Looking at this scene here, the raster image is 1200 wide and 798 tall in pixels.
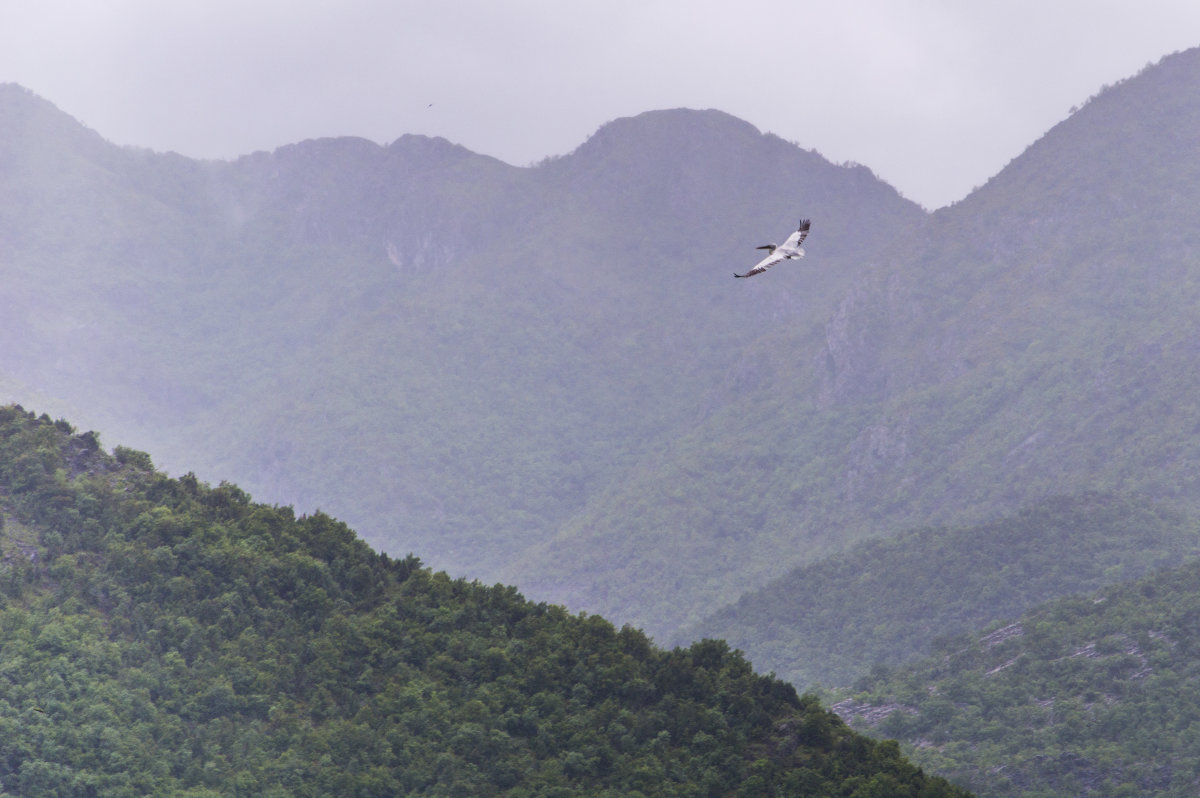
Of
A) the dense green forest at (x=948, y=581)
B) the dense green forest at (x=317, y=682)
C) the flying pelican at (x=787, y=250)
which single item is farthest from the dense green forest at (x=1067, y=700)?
the flying pelican at (x=787, y=250)

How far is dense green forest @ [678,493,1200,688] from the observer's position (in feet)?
489

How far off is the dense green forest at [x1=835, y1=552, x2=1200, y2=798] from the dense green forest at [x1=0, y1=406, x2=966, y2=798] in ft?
121

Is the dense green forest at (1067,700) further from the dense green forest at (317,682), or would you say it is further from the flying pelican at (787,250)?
the flying pelican at (787,250)

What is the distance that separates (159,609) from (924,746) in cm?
5942

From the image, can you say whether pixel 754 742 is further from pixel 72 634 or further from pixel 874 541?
pixel 874 541

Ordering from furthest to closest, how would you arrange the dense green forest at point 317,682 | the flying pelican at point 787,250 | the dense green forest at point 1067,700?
the dense green forest at point 1067,700
the dense green forest at point 317,682
the flying pelican at point 787,250

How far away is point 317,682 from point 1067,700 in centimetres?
5961

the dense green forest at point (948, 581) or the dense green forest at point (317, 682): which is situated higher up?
the dense green forest at point (948, 581)

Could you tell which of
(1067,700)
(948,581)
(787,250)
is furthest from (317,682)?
(948,581)

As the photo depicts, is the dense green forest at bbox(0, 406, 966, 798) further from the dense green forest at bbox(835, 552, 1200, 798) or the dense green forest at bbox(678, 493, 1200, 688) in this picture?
the dense green forest at bbox(678, 493, 1200, 688)

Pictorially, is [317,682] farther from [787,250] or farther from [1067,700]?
[1067,700]

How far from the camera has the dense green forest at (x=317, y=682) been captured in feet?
194

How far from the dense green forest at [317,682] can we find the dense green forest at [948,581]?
273ft

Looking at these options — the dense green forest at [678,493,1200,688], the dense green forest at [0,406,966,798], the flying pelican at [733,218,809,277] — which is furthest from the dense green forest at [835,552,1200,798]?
the flying pelican at [733,218,809,277]
